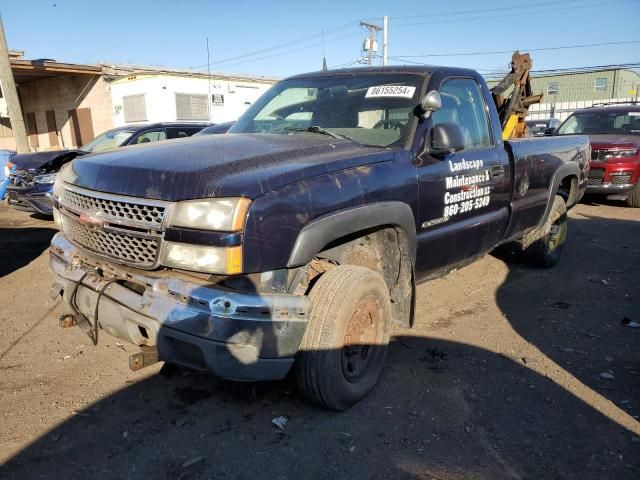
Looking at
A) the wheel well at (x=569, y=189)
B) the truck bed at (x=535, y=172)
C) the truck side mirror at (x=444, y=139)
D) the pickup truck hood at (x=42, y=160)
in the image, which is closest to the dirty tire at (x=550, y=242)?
the wheel well at (x=569, y=189)

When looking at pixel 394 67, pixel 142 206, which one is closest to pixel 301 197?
pixel 142 206

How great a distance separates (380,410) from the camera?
2.85 m

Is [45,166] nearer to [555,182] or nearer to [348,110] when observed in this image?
[348,110]

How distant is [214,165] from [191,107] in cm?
1767

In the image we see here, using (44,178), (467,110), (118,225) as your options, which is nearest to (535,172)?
(467,110)

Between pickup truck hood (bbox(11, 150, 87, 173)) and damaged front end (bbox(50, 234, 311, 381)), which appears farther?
pickup truck hood (bbox(11, 150, 87, 173))

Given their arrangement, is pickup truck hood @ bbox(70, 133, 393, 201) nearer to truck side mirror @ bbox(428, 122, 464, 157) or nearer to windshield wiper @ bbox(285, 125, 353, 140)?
windshield wiper @ bbox(285, 125, 353, 140)

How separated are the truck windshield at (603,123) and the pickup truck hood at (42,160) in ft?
31.3

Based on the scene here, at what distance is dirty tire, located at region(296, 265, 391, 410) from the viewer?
2.54 meters

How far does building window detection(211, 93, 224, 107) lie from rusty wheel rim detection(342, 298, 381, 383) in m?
17.9

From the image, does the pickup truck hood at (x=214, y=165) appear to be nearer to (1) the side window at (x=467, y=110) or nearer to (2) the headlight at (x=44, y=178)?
(1) the side window at (x=467, y=110)

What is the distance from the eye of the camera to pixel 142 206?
7.66 ft

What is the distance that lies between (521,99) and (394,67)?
137 inches

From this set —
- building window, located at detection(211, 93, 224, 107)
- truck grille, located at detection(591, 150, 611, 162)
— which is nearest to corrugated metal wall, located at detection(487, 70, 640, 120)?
building window, located at detection(211, 93, 224, 107)
